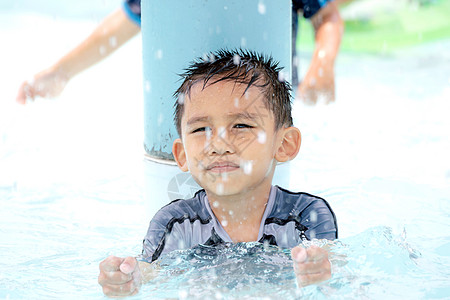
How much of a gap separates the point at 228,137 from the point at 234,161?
0.07 m

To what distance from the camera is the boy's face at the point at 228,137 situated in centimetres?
170

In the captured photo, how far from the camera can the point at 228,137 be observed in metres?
1.70

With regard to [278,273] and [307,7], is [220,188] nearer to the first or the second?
[278,273]

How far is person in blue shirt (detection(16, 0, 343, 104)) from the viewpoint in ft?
9.19

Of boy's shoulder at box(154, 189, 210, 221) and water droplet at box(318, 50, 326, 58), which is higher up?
water droplet at box(318, 50, 326, 58)

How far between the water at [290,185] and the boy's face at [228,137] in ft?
0.74

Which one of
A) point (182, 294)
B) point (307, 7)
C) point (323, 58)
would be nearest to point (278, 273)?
point (182, 294)

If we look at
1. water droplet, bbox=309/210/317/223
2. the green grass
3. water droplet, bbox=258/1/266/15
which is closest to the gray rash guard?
water droplet, bbox=309/210/317/223

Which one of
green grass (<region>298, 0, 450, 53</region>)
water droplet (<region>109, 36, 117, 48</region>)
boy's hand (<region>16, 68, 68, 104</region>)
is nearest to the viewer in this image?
boy's hand (<region>16, 68, 68, 104</region>)

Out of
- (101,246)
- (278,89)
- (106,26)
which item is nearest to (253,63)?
(278,89)

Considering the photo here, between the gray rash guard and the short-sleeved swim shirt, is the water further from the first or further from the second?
the short-sleeved swim shirt

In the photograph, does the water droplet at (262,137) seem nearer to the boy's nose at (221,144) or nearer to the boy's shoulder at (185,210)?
the boy's nose at (221,144)

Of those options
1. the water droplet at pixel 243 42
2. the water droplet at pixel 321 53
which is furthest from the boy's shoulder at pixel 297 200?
the water droplet at pixel 321 53

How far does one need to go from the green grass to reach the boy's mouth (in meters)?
6.30
